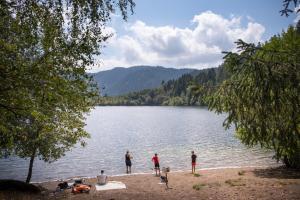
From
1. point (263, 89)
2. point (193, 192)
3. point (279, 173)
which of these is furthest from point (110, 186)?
point (263, 89)

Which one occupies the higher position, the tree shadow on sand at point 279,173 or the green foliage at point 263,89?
the green foliage at point 263,89

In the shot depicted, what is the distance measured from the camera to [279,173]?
31391mm

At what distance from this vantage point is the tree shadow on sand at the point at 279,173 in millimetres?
29688

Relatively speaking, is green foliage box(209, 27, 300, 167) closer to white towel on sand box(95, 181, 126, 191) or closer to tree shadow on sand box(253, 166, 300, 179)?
white towel on sand box(95, 181, 126, 191)

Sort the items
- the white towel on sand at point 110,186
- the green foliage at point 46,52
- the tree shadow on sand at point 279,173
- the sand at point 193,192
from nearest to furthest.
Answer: the green foliage at point 46,52 → the sand at point 193,192 → the white towel on sand at point 110,186 → the tree shadow on sand at point 279,173

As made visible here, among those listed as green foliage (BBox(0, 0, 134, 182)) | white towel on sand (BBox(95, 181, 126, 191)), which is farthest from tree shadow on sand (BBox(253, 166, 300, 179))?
green foliage (BBox(0, 0, 134, 182))

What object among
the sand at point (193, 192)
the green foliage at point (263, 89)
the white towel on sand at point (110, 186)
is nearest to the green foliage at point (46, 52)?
the green foliage at point (263, 89)

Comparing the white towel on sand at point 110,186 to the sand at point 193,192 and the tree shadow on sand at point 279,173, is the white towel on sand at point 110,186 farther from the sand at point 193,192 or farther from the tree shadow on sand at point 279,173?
the tree shadow on sand at point 279,173

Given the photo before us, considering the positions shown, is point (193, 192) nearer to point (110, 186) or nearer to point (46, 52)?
point (110, 186)

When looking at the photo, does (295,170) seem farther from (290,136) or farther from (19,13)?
(19,13)

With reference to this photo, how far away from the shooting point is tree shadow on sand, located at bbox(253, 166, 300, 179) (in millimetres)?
29688

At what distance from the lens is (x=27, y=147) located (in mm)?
27500

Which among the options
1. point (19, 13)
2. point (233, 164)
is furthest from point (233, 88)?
point (233, 164)

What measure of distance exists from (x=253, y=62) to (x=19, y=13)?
26.1ft
